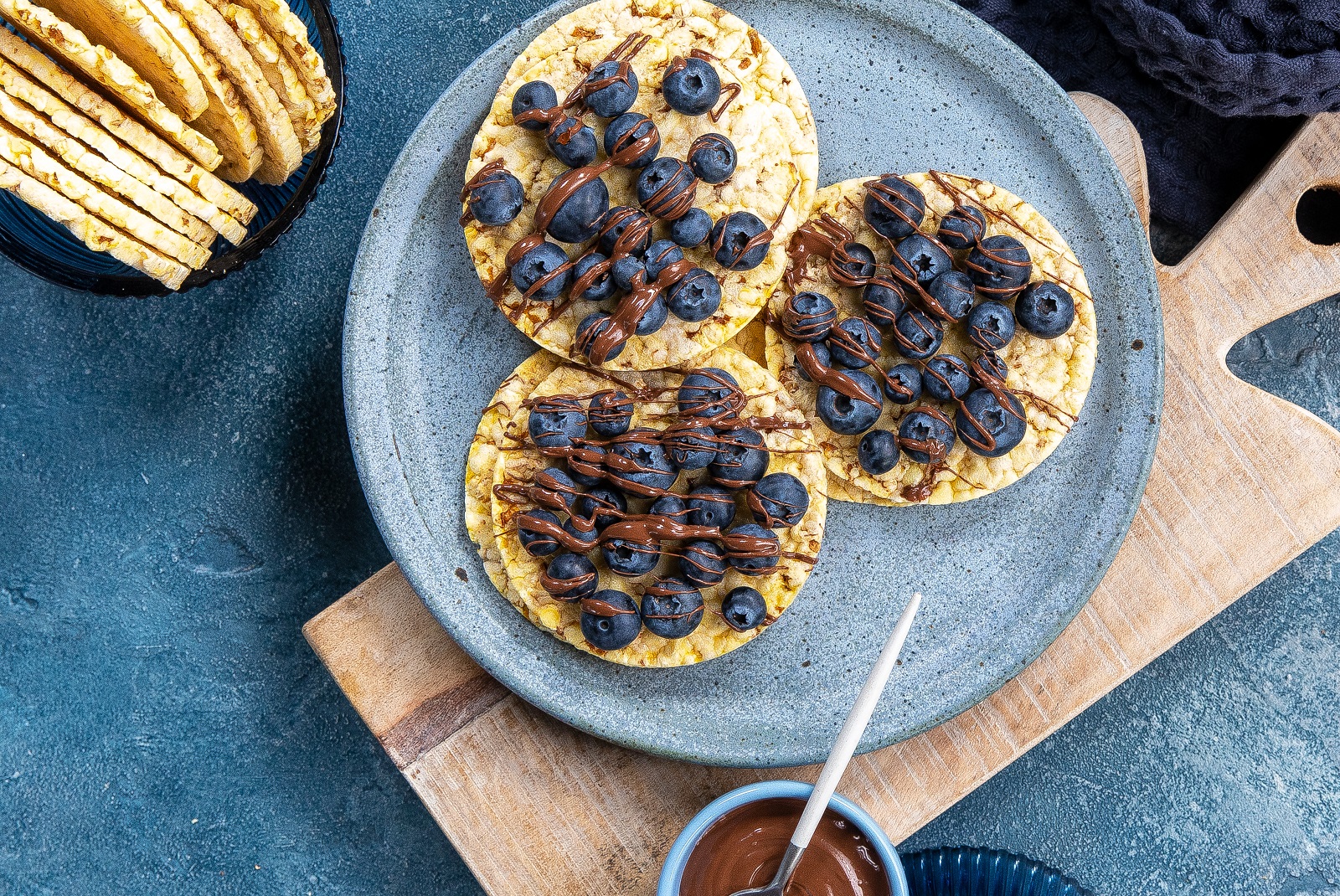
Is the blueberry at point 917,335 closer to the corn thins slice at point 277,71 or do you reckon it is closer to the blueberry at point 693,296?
the blueberry at point 693,296

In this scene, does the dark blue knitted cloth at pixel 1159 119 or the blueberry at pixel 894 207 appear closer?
the blueberry at pixel 894 207

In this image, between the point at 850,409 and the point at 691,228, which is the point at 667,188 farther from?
the point at 850,409

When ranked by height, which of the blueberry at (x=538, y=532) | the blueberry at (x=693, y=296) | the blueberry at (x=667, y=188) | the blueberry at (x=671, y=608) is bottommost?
the blueberry at (x=671, y=608)

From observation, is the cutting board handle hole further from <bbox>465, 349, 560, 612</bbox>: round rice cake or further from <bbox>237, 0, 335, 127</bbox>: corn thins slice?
<bbox>237, 0, 335, 127</bbox>: corn thins slice

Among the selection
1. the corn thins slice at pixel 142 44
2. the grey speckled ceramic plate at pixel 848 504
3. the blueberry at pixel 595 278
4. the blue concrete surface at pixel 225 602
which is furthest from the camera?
the blue concrete surface at pixel 225 602

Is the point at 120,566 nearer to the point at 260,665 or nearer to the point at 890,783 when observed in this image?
the point at 260,665

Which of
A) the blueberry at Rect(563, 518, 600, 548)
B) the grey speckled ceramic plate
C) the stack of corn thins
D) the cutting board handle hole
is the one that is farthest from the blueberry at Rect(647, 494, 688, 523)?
the cutting board handle hole

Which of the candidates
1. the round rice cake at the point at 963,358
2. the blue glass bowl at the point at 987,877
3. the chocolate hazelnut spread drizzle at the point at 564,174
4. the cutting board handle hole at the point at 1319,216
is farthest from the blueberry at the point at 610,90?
the blue glass bowl at the point at 987,877

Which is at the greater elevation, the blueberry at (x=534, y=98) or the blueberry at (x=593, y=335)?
the blueberry at (x=534, y=98)
